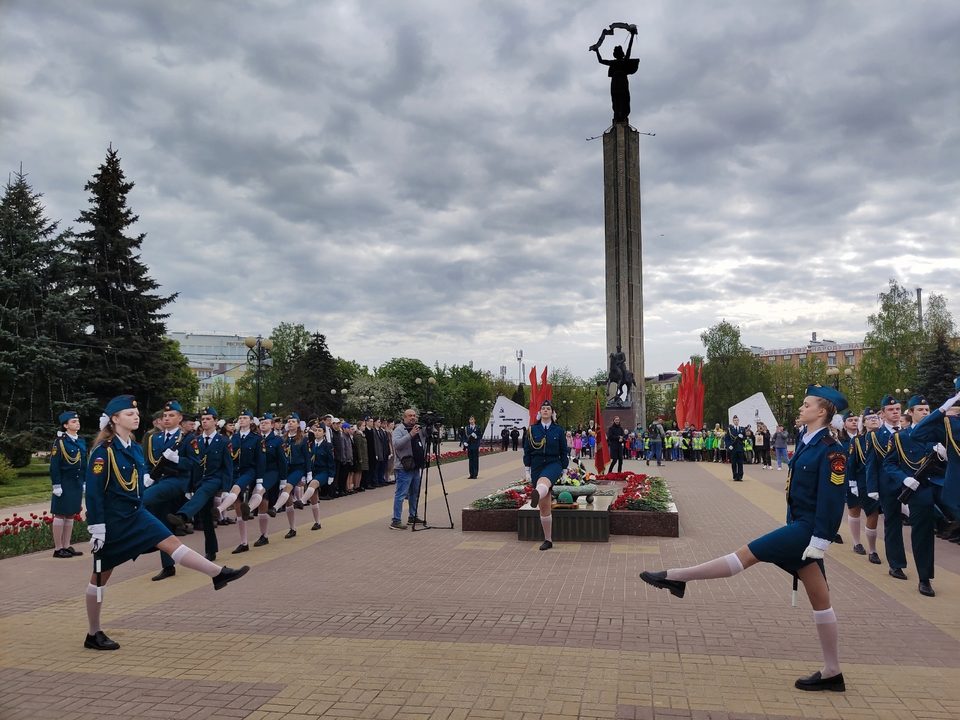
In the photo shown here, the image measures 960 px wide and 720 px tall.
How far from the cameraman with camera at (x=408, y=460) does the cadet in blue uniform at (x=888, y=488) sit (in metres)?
6.58

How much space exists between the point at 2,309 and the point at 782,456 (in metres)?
28.6

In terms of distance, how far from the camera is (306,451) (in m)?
11.9

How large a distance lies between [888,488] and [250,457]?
8.16 m

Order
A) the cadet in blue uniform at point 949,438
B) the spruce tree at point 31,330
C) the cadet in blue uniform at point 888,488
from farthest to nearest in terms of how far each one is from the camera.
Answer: the spruce tree at point 31,330, the cadet in blue uniform at point 888,488, the cadet in blue uniform at point 949,438

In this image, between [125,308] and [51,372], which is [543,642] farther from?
[125,308]

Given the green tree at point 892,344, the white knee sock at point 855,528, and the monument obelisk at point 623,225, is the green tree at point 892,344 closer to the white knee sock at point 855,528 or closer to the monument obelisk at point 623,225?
the monument obelisk at point 623,225

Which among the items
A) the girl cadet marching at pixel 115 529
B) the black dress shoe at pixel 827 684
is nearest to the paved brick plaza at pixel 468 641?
the black dress shoe at pixel 827 684

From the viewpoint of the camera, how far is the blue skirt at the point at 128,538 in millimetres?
5840

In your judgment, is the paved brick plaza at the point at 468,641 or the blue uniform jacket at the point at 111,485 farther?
the blue uniform jacket at the point at 111,485

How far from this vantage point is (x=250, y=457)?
33.8ft

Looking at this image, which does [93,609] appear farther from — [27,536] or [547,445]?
[27,536]

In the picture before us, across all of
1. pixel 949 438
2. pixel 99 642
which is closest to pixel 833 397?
pixel 949 438

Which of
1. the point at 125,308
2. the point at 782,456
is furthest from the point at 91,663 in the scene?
the point at 125,308

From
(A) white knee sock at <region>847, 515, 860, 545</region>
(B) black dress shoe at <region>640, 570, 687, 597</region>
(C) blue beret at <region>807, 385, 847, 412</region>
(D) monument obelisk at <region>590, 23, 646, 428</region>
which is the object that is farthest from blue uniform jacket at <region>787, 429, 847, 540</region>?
(D) monument obelisk at <region>590, 23, 646, 428</region>
